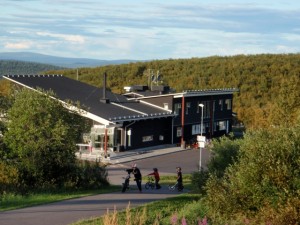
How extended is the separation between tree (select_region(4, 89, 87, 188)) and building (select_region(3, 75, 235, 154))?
1351 centimetres

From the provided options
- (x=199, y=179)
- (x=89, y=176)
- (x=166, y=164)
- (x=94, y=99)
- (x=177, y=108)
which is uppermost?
(x=94, y=99)

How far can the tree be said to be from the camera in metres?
22.7

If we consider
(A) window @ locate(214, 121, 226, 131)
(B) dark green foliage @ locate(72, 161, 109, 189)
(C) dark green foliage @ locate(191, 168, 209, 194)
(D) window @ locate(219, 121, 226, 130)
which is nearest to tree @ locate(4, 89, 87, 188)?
(B) dark green foliage @ locate(72, 161, 109, 189)

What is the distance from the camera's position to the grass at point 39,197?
18.2 meters

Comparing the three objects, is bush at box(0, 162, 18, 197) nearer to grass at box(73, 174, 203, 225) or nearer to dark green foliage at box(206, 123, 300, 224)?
grass at box(73, 174, 203, 225)

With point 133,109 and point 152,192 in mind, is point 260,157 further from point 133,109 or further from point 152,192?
point 133,109

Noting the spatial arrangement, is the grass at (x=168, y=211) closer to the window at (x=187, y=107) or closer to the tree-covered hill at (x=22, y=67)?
the window at (x=187, y=107)

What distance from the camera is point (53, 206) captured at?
1845 centimetres

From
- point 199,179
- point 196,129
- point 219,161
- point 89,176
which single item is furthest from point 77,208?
point 196,129

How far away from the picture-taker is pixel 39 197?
65.5ft

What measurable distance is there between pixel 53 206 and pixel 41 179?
4424mm

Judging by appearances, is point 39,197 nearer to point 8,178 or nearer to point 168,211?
point 8,178

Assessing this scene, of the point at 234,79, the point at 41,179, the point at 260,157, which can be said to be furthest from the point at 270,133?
the point at 234,79

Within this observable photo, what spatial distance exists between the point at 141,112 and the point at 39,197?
23945mm
